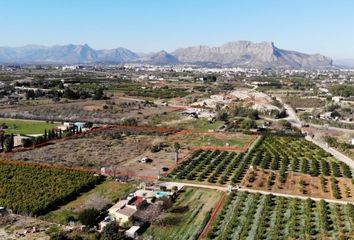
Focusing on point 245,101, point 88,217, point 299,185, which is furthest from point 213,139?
point 245,101

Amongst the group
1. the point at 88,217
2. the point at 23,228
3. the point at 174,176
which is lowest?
the point at 23,228

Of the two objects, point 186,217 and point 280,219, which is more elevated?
point 280,219

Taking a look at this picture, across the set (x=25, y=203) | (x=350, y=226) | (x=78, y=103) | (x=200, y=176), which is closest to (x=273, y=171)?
(x=200, y=176)

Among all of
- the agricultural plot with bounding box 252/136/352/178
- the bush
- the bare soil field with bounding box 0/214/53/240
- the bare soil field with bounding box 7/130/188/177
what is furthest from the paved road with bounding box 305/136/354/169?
the bare soil field with bounding box 0/214/53/240

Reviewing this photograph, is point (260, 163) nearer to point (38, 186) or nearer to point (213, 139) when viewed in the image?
point (213, 139)

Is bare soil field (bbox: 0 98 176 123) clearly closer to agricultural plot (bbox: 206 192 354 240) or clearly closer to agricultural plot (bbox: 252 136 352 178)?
agricultural plot (bbox: 252 136 352 178)

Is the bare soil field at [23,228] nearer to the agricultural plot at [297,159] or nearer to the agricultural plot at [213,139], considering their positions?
the agricultural plot at [297,159]

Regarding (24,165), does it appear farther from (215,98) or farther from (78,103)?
(215,98)
